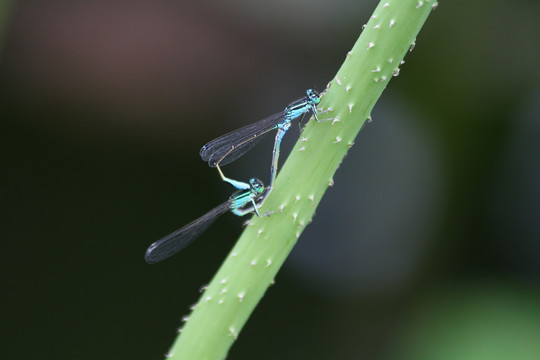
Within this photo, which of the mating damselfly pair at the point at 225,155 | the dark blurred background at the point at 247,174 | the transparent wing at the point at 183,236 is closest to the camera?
the mating damselfly pair at the point at 225,155

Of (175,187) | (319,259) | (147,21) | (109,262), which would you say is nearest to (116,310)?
(109,262)

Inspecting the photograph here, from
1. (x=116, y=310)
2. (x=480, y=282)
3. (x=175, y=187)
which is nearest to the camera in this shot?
(x=480, y=282)

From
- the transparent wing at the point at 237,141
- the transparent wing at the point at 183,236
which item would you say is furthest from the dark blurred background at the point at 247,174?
the transparent wing at the point at 183,236

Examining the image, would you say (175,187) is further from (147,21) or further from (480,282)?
(480,282)

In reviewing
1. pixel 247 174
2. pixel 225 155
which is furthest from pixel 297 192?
pixel 247 174

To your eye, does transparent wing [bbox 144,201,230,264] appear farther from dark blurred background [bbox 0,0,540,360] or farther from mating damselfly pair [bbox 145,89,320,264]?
dark blurred background [bbox 0,0,540,360]

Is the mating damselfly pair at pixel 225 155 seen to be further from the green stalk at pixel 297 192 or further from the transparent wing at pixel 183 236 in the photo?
the green stalk at pixel 297 192
